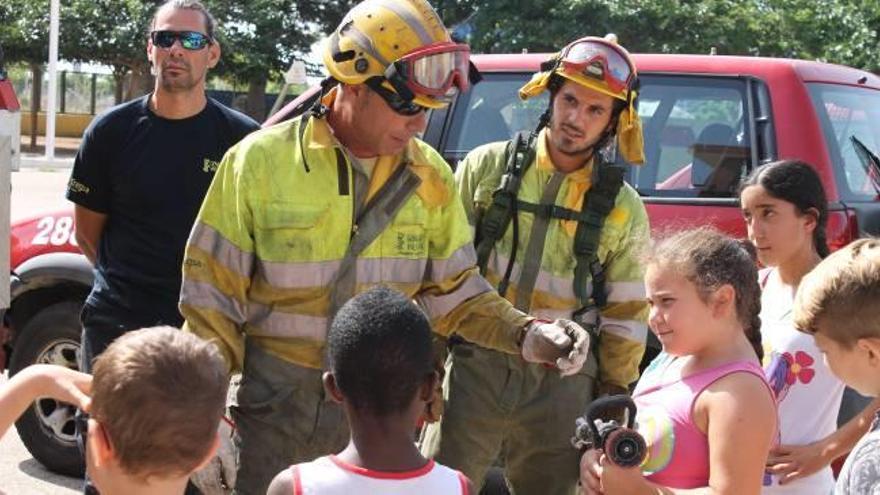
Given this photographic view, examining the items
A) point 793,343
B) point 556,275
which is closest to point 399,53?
point 556,275

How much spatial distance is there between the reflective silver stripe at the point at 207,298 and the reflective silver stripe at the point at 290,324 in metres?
0.08

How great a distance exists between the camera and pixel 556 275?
4.04 m

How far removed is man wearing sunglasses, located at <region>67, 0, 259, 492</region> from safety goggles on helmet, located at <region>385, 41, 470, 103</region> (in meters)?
1.30

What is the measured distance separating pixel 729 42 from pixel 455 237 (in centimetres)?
2606

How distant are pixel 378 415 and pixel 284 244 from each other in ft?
2.84

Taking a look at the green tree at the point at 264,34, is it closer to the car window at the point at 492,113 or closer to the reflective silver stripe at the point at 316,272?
the car window at the point at 492,113

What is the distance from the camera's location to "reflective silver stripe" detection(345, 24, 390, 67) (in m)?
3.35

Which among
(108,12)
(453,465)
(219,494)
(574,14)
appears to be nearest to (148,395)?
(219,494)

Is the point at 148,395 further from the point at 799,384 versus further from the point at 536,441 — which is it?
the point at 799,384

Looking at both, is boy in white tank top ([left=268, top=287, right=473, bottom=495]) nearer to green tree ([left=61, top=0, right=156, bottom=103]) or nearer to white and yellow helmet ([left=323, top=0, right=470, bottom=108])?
white and yellow helmet ([left=323, top=0, right=470, bottom=108])

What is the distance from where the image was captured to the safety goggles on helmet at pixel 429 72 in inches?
131

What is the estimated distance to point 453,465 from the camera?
4.03 metres

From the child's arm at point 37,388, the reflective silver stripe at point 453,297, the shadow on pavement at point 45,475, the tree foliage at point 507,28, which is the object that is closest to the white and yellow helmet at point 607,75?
the reflective silver stripe at point 453,297

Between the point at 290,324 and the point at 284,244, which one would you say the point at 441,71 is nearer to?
the point at 284,244
